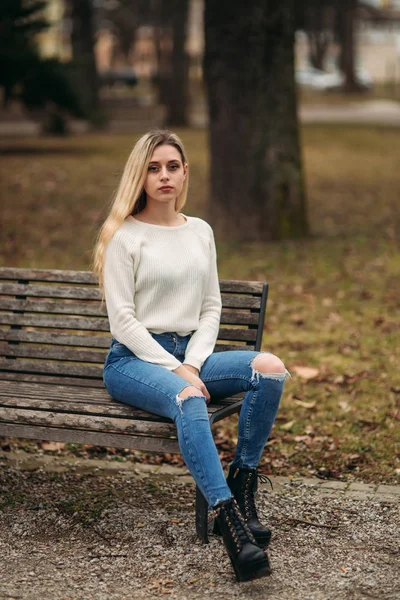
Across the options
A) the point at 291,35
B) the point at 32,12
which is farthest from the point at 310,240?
the point at 32,12

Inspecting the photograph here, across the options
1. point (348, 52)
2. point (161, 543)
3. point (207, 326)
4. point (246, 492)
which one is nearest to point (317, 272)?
point (207, 326)

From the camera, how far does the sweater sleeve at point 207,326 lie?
14.0 feet

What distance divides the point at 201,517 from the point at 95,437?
0.54 meters

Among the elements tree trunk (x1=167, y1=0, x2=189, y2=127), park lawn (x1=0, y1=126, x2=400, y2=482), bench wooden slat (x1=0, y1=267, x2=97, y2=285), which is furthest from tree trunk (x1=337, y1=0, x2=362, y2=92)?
bench wooden slat (x1=0, y1=267, x2=97, y2=285)

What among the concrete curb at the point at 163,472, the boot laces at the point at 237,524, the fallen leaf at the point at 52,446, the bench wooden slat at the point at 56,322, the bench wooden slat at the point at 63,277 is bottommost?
the fallen leaf at the point at 52,446

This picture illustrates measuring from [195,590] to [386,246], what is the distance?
7.72 metres

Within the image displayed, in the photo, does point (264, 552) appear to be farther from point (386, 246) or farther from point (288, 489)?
point (386, 246)

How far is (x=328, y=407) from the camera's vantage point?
19.3 ft

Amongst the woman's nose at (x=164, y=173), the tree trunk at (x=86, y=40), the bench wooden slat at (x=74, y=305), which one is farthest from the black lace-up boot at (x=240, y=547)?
the tree trunk at (x=86, y=40)

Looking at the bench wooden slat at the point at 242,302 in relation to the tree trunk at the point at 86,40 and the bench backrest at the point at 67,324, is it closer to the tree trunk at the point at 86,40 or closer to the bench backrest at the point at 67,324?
→ the bench backrest at the point at 67,324

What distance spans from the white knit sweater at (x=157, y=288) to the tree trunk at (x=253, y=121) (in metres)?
6.34

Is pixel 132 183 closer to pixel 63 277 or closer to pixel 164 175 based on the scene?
pixel 164 175

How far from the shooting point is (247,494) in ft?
13.2

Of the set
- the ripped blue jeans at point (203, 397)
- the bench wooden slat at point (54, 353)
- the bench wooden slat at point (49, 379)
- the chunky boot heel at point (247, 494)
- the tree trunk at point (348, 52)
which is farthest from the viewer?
the tree trunk at point (348, 52)
